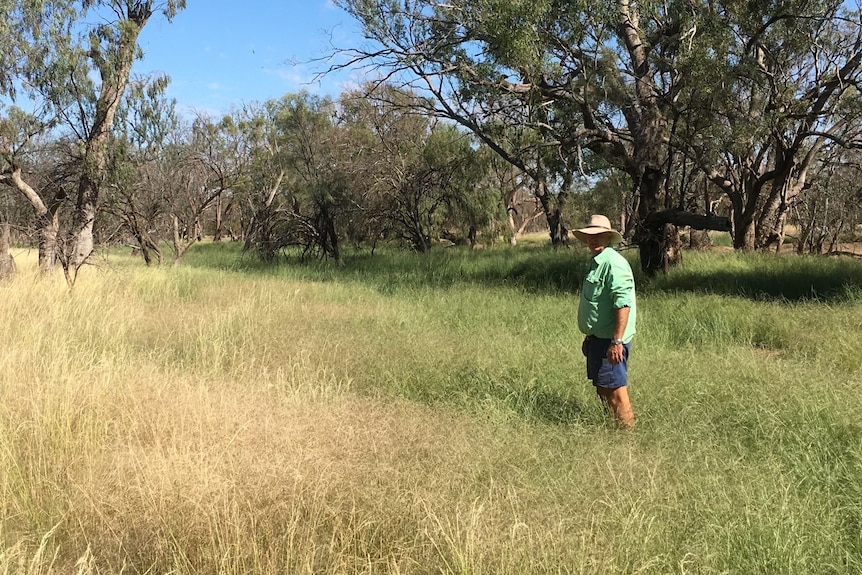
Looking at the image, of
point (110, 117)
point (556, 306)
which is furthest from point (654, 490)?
point (110, 117)

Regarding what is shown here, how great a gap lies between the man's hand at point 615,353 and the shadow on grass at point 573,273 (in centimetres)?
684

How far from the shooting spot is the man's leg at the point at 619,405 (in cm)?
432

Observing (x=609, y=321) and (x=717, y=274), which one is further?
(x=717, y=274)

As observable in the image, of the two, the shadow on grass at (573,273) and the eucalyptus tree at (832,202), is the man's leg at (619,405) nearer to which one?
the shadow on grass at (573,273)

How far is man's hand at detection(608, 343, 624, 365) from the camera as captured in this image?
420 cm

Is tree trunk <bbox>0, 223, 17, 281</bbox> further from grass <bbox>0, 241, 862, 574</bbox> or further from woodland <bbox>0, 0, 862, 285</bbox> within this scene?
grass <bbox>0, 241, 862, 574</bbox>

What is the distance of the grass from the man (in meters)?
0.23

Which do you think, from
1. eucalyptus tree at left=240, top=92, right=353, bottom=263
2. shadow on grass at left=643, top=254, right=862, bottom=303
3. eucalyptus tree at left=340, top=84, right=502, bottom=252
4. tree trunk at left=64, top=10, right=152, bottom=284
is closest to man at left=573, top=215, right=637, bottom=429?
shadow on grass at left=643, top=254, right=862, bottom=303

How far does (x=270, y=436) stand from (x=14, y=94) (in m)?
13.5

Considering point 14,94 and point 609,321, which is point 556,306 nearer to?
point 609,321

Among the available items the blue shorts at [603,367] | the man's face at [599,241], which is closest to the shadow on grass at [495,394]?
the blue shorts at [603,367]

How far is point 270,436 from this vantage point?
363cm

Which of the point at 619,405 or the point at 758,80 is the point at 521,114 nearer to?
the point at 758,80

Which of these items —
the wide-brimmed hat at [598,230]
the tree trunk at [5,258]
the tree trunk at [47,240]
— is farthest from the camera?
the tree trunk at [47,240]
